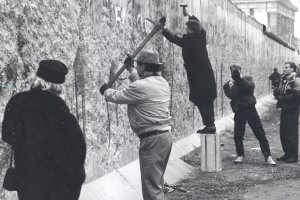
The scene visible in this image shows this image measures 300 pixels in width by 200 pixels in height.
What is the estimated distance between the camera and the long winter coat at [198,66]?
8117 mm

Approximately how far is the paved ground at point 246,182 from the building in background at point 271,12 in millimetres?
67486

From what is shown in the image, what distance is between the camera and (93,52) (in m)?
6.41

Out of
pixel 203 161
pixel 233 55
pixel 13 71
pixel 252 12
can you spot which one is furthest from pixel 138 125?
pixel 252 12

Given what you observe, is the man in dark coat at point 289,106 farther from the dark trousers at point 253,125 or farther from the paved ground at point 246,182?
the dark trousers at point 253,125

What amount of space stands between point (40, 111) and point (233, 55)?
549 inches

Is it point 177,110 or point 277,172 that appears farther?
point 177,110

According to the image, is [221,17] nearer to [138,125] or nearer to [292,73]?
[292,73]

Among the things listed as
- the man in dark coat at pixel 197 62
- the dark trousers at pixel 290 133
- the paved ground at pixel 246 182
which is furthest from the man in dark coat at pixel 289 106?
the man in dark coat at pixel 197 62

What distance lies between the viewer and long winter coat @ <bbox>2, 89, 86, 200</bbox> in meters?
3.91

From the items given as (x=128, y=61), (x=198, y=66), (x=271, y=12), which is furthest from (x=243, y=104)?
(x=271, y=12)

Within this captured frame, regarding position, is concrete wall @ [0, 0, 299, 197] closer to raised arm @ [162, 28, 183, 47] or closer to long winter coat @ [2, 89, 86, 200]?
raised arm @ [162, 28, 183, 47]

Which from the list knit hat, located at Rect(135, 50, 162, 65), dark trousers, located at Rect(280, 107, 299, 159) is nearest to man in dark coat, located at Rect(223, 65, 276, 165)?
dark trousers, located at Rect(280, 107, 299, 159)

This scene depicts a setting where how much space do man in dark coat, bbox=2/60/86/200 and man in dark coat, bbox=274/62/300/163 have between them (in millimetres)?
7043

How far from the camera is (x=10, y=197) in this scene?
4719 millimetres
